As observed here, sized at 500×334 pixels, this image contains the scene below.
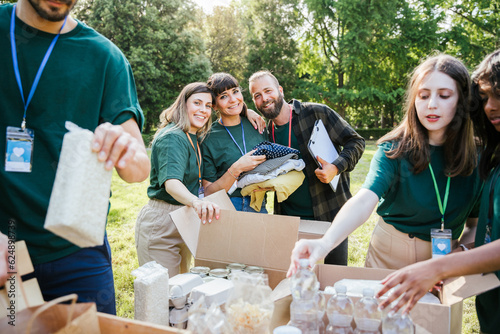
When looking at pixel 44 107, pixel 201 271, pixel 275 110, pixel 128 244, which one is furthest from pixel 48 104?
pixel 128 244

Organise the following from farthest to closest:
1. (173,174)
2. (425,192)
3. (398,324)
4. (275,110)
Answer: (275,110)
(173,174)
(425,192)
(398,324)

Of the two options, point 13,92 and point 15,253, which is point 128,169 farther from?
point 13,92

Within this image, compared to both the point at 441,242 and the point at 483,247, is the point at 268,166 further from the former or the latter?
the point at 483,247

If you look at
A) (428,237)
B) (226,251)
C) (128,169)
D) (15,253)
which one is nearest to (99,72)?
(128,169)

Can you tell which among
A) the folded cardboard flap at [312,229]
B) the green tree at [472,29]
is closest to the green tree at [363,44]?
the green tree at [472,29]

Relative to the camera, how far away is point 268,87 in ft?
10.1

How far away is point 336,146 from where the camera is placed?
126 inches

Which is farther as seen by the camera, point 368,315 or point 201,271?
point 201,271

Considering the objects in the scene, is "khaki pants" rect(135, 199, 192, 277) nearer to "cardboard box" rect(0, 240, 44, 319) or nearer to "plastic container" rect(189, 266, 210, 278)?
"plastic container" rect(189, 266, 210, 278)

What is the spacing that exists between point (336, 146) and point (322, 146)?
1.00 ft

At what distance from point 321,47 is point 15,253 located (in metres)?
25.0

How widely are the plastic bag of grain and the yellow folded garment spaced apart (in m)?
1.23

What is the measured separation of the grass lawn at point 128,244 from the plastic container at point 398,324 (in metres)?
2.33

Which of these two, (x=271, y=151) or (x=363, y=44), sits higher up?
(x=363, y=44)
